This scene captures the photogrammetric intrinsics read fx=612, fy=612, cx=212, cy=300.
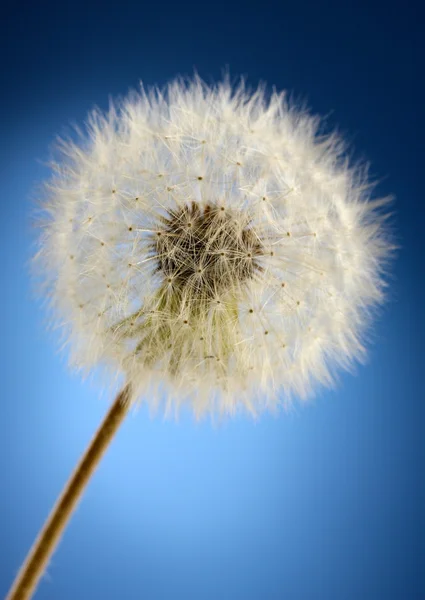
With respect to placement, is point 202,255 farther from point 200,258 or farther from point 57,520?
point 57,520

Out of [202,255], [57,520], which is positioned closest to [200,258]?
[202,255]

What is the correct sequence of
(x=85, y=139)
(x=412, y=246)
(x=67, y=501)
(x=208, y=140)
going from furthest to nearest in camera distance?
Result: 1. (x=412, y=246)
2. (x=85, y=139)
3. (x=208, y=140)
4. (x=67, y=501)

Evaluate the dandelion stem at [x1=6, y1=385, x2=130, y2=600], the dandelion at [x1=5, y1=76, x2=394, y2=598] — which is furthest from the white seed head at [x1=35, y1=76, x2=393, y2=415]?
the dandelion stem at [x1=6, y1=385, x2=130, y2=600]

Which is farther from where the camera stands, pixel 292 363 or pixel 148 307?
pixel 292 363

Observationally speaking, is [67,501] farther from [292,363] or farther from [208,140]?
[208,140]

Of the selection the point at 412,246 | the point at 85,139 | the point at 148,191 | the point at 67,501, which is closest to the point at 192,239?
the point at 148,191

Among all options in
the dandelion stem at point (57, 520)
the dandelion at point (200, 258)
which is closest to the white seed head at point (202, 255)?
the dandelion at point (200, 258)

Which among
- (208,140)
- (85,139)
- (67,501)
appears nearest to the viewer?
(67,501)
